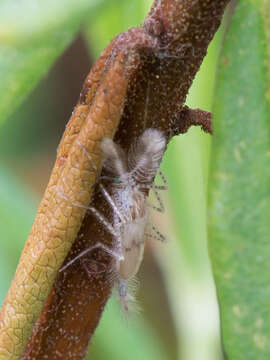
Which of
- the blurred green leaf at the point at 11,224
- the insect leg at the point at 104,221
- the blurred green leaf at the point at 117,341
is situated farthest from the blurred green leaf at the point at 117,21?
the blurred green leaf at the point at 117,341

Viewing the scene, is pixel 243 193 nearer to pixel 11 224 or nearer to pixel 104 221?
pixel 104 221

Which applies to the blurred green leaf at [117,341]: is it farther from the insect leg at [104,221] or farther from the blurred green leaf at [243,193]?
the blurred green leaf at [243,193]

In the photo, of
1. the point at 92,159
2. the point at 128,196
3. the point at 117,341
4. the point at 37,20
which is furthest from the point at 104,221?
the point at 117,341

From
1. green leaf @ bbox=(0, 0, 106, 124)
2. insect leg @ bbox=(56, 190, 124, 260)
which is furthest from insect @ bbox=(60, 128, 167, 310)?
green leaf @ bbox=(0, 0, 106, 124)

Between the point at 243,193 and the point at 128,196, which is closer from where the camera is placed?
the point at 243,193

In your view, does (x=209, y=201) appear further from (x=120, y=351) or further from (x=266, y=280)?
(x=120, y=351)

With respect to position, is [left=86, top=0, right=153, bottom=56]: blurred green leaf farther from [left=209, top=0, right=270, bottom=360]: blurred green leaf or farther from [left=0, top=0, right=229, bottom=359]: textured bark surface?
[left=209, top=0, right=270, bottom=360]: blurred green leaf

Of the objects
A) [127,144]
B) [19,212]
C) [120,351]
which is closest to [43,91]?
[19,212]
